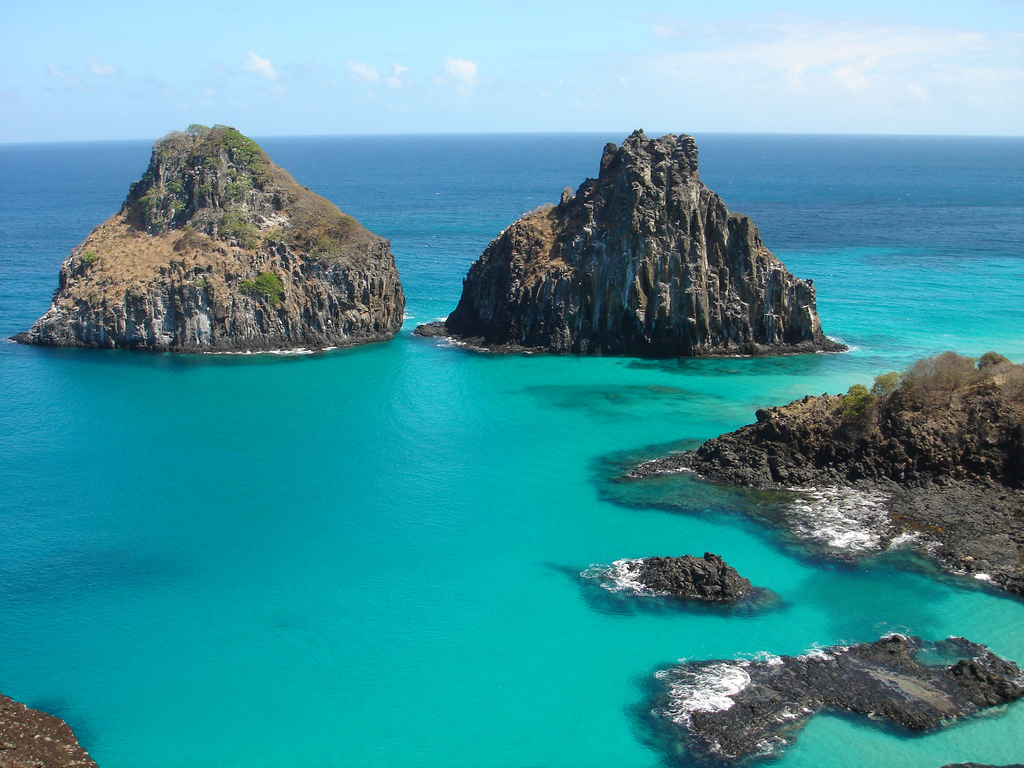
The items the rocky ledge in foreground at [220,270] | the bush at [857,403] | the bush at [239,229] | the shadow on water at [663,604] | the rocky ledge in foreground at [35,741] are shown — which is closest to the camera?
the rocky ledge in foreground at [35,741]

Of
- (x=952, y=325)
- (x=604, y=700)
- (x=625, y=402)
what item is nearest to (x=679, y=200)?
(x=625, y=402)

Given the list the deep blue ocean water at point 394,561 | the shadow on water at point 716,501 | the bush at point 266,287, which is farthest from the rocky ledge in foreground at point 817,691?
the bush at point 266,287

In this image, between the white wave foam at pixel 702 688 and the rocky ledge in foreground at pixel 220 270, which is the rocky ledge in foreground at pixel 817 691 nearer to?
the white wave foam at pixel 702 688

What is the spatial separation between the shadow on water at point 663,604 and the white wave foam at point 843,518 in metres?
7.39

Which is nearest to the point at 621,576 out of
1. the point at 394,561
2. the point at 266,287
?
the point at 394,561

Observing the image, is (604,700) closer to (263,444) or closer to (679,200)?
(263,444)

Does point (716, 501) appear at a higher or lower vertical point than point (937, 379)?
lower

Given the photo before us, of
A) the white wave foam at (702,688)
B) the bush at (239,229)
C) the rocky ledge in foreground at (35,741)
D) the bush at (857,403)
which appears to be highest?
the bush at (239,229)

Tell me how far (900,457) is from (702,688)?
2562 cm

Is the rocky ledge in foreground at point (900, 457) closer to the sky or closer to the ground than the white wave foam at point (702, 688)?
closer to the sky

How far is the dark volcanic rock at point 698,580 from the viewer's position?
40.9m

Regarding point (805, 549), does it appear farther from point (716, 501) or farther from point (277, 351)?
point (277, 351)

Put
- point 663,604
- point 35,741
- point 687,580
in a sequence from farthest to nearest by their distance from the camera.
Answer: point 687,580
point 663,604
point 35,741

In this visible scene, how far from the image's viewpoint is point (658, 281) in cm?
8262
